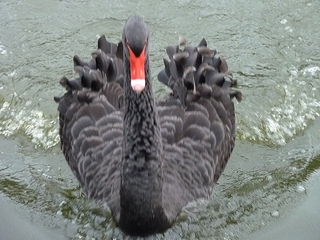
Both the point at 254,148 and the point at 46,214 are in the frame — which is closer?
the point at 46,214

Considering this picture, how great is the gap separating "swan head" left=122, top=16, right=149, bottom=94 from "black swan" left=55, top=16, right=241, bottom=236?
0.66 ft

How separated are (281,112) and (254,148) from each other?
510mm

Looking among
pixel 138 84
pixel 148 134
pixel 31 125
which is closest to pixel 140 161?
pixel 148 134

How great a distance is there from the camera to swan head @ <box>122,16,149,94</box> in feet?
10.3

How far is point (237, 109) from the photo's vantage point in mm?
5516

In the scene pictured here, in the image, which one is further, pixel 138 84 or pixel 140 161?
pixel 140 161

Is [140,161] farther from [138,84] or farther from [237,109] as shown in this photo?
[237,109]

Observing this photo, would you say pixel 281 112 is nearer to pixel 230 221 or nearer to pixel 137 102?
pixel 230 221

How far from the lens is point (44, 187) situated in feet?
15.8

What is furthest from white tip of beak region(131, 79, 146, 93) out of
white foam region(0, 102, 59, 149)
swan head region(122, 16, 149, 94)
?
white foam region(0, 102, 59, 149)

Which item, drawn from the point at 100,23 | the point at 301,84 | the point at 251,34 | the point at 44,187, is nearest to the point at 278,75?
the point at 301,84

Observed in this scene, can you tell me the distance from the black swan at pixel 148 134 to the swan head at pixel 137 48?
20 centimetres

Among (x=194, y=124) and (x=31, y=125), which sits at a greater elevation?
(x=194, y=124)

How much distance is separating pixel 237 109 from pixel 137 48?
8.21 feet
